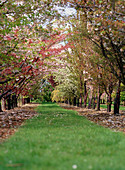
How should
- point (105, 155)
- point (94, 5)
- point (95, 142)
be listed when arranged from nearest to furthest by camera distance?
point (105, 155)
point (95, 142)
point (94, 5)

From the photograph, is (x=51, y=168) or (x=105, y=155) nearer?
(x=51, y=168)

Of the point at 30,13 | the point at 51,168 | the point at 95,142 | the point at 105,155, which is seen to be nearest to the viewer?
the point at 51,168

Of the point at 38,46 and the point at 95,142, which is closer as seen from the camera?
the point at 95,142

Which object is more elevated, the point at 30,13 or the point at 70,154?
the point at 30,13

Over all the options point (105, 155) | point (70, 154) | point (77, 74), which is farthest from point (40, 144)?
point (77, 74)

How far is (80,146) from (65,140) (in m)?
0.89

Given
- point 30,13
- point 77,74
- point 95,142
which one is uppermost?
point 30,13

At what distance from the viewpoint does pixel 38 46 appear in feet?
45.1

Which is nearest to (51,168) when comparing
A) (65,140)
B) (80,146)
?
(80,146)

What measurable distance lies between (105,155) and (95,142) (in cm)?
148

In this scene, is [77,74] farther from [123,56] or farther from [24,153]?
[24,153]

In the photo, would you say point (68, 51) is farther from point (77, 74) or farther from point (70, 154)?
point (70, 154)

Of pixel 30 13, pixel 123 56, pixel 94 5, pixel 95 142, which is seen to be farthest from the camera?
pixel 123 56

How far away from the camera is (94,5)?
10.7 metres
